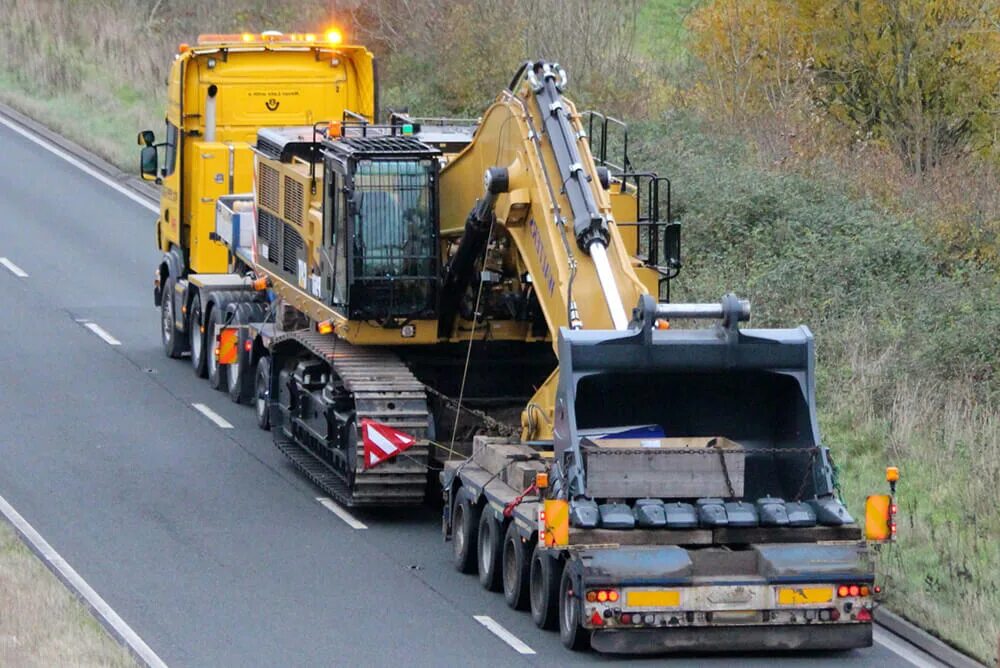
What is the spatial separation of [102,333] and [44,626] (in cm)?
1281

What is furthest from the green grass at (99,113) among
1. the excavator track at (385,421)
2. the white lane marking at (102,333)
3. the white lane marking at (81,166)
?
the excavator track at (385,421)

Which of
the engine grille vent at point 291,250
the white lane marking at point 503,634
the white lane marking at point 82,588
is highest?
the engine grille vent at point 291,250

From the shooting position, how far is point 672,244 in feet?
52.9

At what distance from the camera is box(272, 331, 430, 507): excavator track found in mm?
17078

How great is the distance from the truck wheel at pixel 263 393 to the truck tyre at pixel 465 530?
502 centimetres

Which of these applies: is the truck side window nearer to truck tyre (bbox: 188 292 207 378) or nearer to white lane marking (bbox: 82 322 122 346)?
truck tyre (bbox: 188 292 207 378)

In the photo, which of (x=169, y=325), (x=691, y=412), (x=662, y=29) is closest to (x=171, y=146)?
(x=169, y=325)

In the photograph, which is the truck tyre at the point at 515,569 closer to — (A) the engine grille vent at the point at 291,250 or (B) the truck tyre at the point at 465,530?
(B) the truck tyre at the point at 465,530

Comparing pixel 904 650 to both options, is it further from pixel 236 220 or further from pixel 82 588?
pixel 236 220

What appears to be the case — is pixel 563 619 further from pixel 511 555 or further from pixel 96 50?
pixel 96 50

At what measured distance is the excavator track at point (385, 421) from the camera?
17.1 m

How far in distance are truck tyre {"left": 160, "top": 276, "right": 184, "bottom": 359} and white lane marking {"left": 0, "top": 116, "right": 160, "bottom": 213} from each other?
8151mm

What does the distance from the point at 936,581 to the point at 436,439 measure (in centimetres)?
521

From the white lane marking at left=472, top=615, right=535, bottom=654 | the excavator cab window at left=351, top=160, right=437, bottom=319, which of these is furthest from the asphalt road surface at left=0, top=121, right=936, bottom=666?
the excavator cab window at left=351, top=160, right=437, bottom=319
